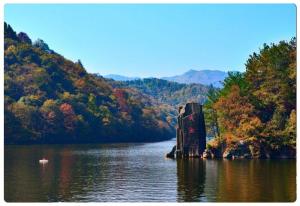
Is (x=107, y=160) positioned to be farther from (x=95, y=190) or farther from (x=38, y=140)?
(x=38, y=140)

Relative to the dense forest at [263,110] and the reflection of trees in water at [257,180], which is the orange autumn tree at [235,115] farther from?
the reflection of trees in water at [257,180]

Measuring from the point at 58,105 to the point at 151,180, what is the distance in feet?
311

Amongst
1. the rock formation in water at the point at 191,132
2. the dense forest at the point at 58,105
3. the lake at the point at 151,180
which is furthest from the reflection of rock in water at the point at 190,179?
the dense forest at the point at 58,105

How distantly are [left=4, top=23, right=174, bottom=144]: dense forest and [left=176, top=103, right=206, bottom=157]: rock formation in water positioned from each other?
52.4 m

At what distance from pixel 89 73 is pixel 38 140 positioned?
61.8m

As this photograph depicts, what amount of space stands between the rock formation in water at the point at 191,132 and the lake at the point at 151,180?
4654mm

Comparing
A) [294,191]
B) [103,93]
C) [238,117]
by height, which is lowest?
[294,191]

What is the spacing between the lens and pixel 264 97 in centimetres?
8656

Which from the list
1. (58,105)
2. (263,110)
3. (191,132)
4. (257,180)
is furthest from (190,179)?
(58,105)

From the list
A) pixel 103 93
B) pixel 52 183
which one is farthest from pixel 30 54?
pixel 52 183

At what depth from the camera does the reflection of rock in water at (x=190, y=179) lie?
48069 mm

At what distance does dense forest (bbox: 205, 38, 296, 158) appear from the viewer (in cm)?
8088

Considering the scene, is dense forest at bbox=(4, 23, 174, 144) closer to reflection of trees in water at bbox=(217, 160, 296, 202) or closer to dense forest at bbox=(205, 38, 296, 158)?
dense forest at bbox=(205, 38, 296, 158)

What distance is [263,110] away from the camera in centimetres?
8738
